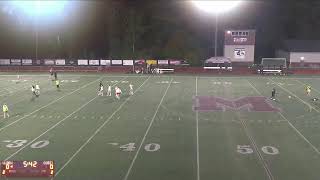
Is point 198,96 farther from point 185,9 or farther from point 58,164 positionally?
point 185,9

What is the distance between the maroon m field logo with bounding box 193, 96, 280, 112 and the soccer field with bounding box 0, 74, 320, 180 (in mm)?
63

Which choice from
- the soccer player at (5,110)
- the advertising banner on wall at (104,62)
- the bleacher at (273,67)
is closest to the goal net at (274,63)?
the bleacher at (273,67)

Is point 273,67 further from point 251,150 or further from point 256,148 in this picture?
point 251,150

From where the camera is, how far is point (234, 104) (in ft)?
104

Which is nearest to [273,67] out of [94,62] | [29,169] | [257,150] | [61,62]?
[94,62]

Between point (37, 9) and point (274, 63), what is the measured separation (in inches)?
1385

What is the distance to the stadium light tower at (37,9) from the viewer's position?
70188 millimetres

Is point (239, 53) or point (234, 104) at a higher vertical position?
point (239, 53)

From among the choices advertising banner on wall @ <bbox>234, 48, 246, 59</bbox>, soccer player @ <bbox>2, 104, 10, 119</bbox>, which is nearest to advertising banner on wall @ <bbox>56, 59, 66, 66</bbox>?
advertising banner on wall @ <bbox>234, 48, 246, 59</bbox>

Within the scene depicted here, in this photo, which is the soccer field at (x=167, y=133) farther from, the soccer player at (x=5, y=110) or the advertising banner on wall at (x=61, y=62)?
the advertising banner on wall at (x=61, y=62)

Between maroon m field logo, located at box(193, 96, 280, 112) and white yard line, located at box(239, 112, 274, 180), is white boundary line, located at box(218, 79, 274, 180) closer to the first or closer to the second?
white yard line, located at box(239, 112, 274, 180)

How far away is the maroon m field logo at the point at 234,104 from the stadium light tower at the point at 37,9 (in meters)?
41.6

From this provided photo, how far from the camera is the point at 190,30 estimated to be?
82.8m

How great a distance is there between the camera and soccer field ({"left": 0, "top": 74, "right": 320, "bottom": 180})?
1711 cm
